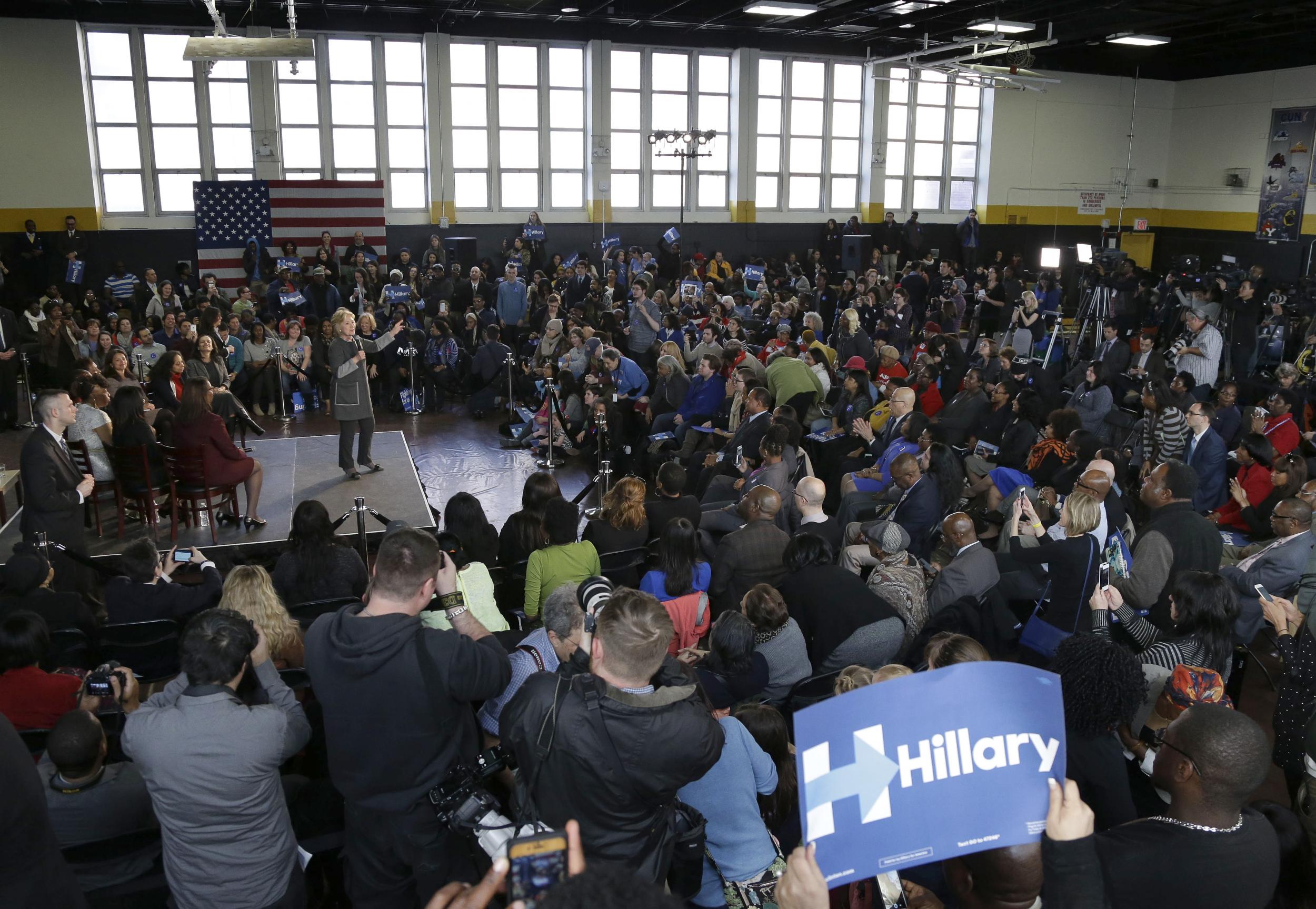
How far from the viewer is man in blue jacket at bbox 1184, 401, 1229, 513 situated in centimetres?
662

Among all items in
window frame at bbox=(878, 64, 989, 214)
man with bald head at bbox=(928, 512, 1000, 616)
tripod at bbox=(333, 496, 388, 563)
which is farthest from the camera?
window frame at bbox=(878, 64, 989, 214)

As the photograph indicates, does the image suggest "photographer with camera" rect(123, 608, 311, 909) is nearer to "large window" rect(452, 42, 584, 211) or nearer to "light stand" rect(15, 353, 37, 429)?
"light stand" rect(15, 353, 37, 429)

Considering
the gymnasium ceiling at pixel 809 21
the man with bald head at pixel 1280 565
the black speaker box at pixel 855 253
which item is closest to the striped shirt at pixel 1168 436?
the man with bald head at pixel 1280 565

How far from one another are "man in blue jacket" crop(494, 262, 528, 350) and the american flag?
11.7ft

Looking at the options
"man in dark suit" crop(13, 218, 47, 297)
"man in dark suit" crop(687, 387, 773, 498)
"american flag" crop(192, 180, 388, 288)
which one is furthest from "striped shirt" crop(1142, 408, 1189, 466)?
"man in dark suit" crop(13, 218, 47, 297)

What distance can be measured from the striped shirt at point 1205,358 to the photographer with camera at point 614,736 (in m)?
8.24

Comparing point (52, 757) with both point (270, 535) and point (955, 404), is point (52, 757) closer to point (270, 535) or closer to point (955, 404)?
point (270, 535)

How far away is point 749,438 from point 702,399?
4.68ft

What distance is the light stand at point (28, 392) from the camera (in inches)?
404

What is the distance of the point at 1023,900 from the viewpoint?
6.66 ft

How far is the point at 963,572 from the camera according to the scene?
171 inches

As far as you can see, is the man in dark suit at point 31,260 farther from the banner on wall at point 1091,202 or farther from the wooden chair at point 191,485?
the banner on wall at point 1091,202

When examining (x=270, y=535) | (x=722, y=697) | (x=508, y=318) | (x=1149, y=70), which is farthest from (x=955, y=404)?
(x=1149, y=70)

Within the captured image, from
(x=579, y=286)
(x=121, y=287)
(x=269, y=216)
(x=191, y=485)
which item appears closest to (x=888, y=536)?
(x=191, y=485)
